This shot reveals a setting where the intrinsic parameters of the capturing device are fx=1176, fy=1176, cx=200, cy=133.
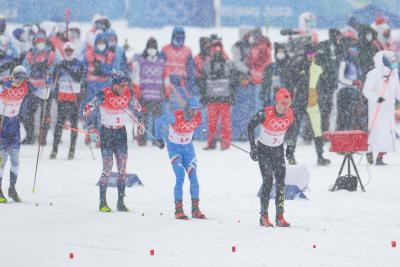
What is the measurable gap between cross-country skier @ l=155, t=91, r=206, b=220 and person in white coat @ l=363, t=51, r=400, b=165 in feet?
19.4

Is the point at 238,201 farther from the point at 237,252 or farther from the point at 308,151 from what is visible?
the point at 308,151

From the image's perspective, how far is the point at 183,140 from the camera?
13797mm

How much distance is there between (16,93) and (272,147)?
3.73m

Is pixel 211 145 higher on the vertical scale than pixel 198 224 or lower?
higher

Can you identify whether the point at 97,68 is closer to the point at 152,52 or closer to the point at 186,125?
the point at 152,52

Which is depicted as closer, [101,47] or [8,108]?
[8,108]

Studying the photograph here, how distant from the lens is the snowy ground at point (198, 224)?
34.9ft

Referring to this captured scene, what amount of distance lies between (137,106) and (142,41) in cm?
1474

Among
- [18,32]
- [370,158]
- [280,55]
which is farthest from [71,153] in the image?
[370,158]

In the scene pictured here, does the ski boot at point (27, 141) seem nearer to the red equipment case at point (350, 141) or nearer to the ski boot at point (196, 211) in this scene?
the red equipment case at point (350, 141)

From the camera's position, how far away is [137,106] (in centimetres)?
1447

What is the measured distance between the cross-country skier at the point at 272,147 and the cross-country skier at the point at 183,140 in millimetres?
958

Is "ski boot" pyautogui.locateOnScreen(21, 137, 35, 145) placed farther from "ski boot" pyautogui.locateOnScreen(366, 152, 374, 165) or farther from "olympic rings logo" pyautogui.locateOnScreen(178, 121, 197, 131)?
"olympic rings logo" pyautogui.locateOnScreen(178, 121, 197, 131)

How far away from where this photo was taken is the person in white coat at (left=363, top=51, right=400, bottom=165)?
1900 centimetres
